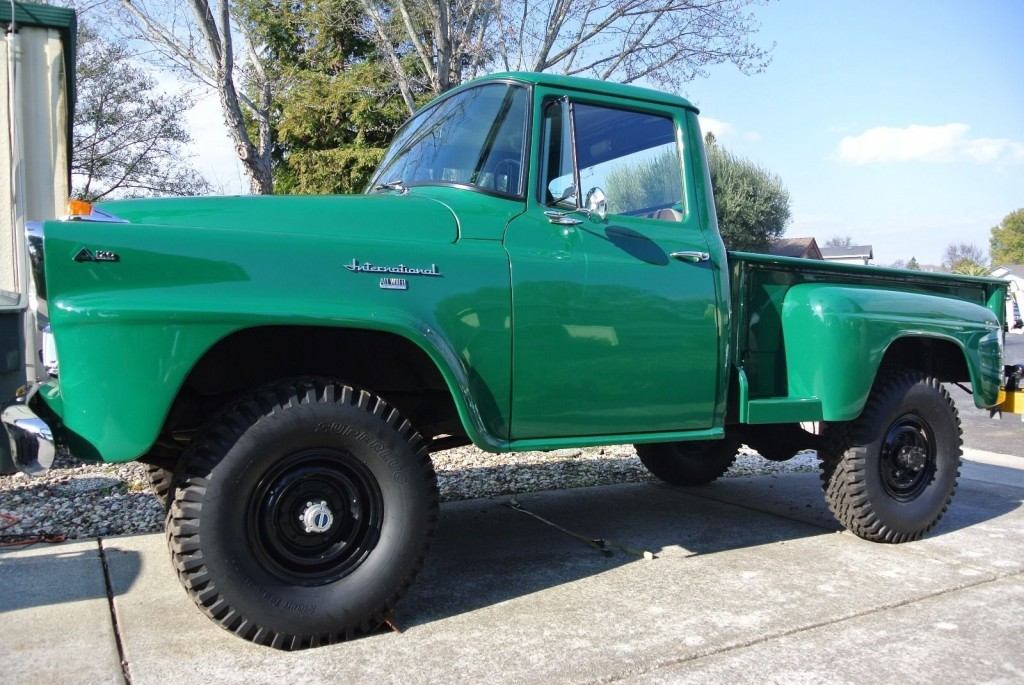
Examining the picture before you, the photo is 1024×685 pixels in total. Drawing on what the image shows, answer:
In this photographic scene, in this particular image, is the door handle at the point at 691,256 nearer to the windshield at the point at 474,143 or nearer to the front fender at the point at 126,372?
the windshield at the point at 474,143

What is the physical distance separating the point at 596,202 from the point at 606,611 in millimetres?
1661

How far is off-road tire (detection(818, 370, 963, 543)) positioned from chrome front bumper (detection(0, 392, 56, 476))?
143 inches

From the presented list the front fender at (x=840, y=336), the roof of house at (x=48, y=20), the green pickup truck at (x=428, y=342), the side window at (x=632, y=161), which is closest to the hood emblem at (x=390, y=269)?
the green pickup truck at (x=428, y=342)

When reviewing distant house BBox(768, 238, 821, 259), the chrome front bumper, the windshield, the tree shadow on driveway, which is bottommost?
the tree shadow on driveway

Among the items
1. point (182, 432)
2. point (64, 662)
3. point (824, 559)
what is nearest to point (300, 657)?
point (64, 662)

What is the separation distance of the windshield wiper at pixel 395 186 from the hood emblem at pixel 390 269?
2.61 feet

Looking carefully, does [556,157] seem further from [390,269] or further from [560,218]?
[390,269]

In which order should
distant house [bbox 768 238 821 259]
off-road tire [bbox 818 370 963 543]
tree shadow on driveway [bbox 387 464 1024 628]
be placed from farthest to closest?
distant house [bbox 768 238 821 259] < off-road tire [bbox 818 370 963 543] < tree shadow on driveway [bbox 387 464 1024 628]

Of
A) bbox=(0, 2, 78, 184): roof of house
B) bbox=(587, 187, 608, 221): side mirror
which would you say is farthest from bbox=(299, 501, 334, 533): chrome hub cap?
bbox=(0, 2, 78, 184): roof of house

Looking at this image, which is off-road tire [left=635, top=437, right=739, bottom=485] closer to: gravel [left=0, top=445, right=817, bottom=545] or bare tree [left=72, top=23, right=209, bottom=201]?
gravel [left=0, top=445, right=817, bottom=545]

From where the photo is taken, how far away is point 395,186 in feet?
12.9

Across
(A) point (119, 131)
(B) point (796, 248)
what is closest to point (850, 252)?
(B) point (796, 248)

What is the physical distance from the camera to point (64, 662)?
2811mm

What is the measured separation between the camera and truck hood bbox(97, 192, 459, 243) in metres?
2.94
